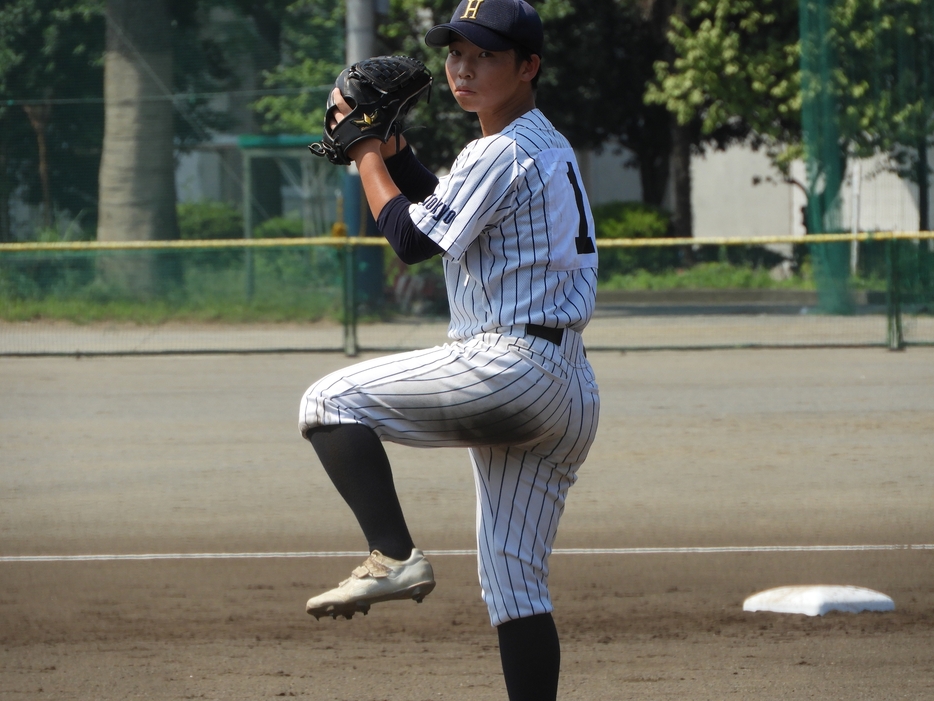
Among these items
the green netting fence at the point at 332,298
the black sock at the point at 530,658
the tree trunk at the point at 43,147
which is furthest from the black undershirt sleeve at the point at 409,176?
the tree trunk at the point at 43,147

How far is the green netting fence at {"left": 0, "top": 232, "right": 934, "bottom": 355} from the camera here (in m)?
14.1

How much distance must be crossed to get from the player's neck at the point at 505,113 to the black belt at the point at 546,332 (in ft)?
1.64

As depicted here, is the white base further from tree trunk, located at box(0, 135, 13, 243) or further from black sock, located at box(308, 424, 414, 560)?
tree trunk, located at box(0, 135, 13, 243)

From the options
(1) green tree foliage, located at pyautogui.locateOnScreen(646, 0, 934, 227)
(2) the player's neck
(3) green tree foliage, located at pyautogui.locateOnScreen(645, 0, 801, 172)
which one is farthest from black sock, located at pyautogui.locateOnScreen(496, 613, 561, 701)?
(3) green tree foliage, located at pyautogui.locateOnScreen(645, 0, 801, 172)

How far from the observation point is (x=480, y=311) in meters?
2.87

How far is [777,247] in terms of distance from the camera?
1554 cm

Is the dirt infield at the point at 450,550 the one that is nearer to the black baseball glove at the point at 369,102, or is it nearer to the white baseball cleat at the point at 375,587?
the white baseball cleat at the point at 375,587

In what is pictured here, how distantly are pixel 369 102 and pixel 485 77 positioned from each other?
281mm

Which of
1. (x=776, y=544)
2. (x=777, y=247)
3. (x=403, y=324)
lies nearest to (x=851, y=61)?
(x=777, y=247)

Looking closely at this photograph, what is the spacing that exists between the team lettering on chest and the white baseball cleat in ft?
2.48

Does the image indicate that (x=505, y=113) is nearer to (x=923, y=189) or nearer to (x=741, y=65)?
(x=923, y=189)

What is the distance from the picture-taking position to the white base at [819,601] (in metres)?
4.64

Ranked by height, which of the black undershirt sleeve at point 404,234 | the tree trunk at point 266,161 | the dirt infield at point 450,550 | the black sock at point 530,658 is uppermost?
the tree trunk at point 266,161

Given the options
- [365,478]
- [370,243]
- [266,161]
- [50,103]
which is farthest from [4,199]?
[365,478]
